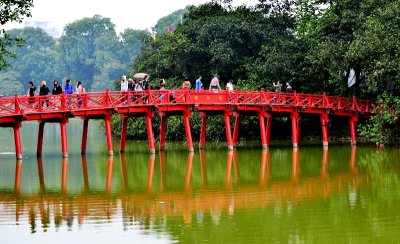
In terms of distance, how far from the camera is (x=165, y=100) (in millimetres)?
43125

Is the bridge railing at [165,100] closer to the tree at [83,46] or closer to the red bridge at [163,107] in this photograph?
the red bridge at [163,107]

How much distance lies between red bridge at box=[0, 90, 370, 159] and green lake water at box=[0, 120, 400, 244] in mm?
1716

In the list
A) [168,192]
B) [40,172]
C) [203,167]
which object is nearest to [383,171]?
[203,167]

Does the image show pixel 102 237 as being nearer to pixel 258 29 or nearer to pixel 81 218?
pixel 81 218

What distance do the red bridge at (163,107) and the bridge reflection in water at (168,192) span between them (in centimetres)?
278

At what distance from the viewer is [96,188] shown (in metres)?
30.3

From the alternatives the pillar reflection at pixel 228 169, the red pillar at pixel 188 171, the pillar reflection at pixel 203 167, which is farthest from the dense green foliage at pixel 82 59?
the red pillar at pixel 188 171

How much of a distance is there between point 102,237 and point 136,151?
2562 cm

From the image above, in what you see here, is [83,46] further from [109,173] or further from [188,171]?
[188,171]

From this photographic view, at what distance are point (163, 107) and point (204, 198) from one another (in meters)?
16.2

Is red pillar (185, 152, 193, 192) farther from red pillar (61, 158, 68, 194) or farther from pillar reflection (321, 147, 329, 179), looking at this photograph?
pillar reflection (321, 147, 329, 179)

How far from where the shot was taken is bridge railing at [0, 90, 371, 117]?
3966 cm

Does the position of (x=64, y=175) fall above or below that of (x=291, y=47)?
below

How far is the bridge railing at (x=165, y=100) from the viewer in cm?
3966
